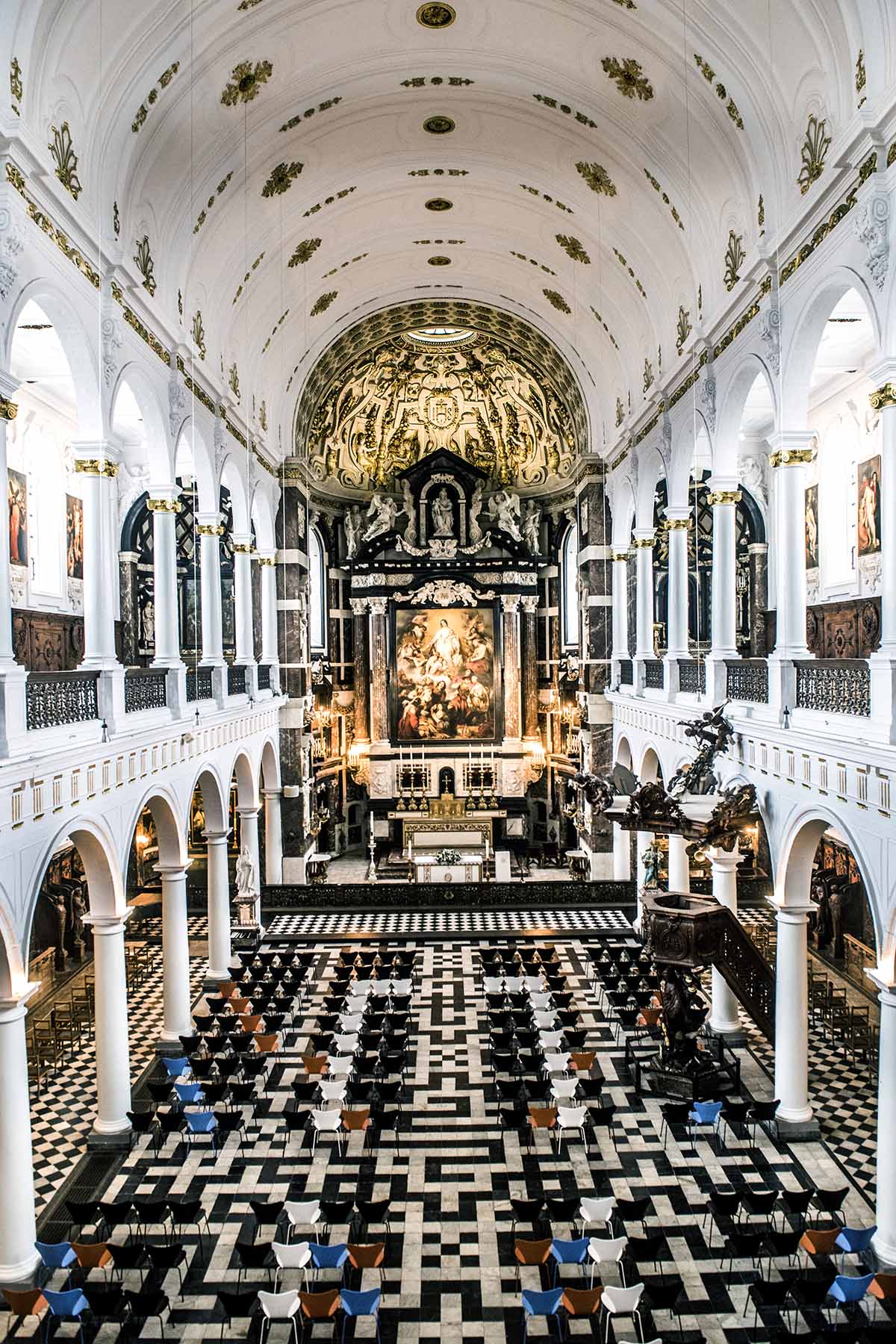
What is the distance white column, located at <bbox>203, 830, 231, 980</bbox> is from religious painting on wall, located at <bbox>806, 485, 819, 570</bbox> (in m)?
14.8

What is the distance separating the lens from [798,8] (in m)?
11.5

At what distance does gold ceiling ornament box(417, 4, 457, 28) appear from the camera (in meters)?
14.9

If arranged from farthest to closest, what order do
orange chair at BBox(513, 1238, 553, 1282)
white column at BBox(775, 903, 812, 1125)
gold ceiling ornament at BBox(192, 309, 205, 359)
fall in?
1. gold ceiling ornament at BBox(192, 309, 205, 359)
2. white column at BBox(775, 903, 812, 1125)
3. orange chair at BBox(513, 1238, 553, 1282)

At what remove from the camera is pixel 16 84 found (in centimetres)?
1045

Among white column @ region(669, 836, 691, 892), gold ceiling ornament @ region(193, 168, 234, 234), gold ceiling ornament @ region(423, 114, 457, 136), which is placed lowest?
white column @ region(669, 836, 691, 892)

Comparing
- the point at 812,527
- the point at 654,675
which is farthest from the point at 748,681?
the point at 812,527

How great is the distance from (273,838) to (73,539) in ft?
31.0

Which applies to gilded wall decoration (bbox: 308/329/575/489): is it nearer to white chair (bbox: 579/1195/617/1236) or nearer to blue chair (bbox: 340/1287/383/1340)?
white chair (bbox: 579/1195/617/1236)

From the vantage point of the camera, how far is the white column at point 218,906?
19.6 m

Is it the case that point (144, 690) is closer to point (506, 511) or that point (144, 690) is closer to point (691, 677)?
point (691, 677)

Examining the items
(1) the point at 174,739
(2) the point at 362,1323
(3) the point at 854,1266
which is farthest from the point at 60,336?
(3) the point at 854,1266

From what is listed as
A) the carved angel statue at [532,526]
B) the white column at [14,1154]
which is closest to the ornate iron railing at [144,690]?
the white column at [14,1154]

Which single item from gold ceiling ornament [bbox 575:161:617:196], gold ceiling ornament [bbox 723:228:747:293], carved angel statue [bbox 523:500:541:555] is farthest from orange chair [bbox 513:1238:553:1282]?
carved angel statue [bbox 523:500:541:555]

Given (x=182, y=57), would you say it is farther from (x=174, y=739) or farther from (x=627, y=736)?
(x=627, y=736)
